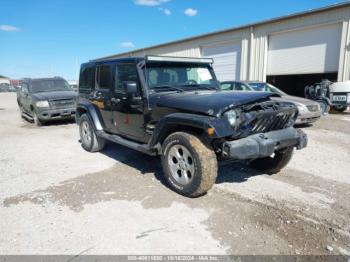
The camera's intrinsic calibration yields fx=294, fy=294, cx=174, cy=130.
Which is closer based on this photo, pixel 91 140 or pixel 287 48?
pixel 91 140

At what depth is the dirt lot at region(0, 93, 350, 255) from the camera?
117 inches

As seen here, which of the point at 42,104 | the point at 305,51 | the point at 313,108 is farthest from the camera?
the point at 305,51

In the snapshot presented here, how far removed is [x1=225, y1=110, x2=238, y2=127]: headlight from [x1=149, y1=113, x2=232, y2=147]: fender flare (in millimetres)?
60

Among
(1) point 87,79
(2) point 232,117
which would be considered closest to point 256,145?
(2) point 232,117

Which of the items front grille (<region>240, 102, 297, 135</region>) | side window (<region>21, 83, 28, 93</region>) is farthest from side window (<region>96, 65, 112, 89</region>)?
side window (<region>21, 83, 28, 93</region>)

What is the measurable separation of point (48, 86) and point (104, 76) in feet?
22.6

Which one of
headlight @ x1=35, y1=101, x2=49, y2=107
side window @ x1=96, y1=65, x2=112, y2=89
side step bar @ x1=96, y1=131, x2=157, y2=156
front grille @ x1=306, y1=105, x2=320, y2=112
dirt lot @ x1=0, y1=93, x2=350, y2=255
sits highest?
side window @ x1=96, y1=65, x2=112, y2=89

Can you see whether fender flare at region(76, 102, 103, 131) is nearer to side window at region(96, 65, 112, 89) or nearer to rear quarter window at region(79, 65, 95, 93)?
rear quarter window at region(79, 65, 95, 93)

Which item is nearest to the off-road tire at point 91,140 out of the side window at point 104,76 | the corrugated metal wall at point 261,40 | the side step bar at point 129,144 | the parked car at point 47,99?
the side step bar at point 129,144

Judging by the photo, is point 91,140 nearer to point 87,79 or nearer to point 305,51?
point 87,79

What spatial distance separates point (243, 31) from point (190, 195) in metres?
14.7

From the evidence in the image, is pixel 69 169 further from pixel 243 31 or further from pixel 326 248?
pixel 243 31

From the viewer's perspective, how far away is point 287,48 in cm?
1510

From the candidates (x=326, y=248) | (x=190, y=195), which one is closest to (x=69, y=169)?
(x=190, y=195)
